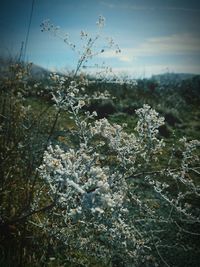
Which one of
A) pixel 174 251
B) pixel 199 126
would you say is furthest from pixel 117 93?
pixel 174 251

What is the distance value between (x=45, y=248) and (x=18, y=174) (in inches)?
43.8

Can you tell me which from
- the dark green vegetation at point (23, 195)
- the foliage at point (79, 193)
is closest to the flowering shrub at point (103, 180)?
the foliage at point (79, 193)

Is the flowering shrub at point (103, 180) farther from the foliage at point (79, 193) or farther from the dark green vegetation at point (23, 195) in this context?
the dark green vegetation at point (23, 195)

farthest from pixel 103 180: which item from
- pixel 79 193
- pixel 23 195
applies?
pixel 23 195

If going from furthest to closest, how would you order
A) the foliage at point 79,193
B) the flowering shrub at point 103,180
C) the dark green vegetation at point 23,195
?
1. the dark green vegetation at point 23,195
2. the foliage at point 79,193
3. the flowering shrub at point 103,180

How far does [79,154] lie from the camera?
260 centimetres

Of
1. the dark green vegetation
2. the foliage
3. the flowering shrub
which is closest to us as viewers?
the flowering shrub

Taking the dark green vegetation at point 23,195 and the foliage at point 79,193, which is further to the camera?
the dark green vegetation at point 23,195

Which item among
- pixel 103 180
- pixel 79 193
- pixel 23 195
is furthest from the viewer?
pixel 23 195

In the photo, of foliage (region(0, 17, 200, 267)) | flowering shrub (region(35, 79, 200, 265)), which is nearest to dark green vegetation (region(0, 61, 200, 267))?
foliage (region(0, 17, 200, 267))

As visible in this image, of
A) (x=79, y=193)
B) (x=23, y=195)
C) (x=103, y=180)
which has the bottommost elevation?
(x=23, y=195)

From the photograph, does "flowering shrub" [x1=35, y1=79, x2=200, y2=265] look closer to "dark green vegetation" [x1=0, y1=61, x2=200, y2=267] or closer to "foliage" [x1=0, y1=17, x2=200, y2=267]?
"foliage" [x1=0, y1=17, x2=200, y2=267]

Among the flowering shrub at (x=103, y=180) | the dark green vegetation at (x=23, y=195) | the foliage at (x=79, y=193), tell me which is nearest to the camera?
the flowering shrub at (x=103, y=180)

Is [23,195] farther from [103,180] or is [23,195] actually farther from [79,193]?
[103,180]
